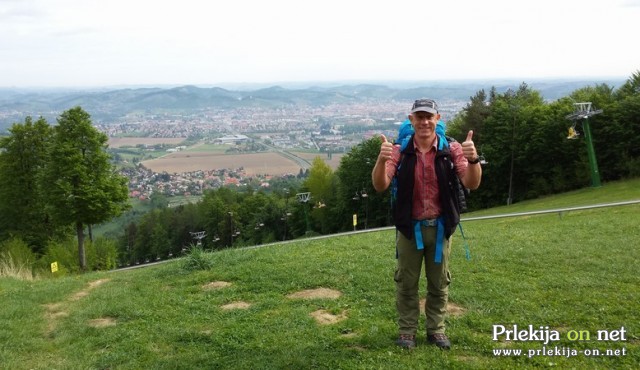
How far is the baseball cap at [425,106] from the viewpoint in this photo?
437cm

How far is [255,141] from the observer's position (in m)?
164

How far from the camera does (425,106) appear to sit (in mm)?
4398

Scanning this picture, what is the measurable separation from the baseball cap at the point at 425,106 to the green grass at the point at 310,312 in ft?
7.82

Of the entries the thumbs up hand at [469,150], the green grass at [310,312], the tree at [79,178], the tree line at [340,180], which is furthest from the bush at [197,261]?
the tree at [79,178]

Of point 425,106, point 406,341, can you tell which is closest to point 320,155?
point 406,341

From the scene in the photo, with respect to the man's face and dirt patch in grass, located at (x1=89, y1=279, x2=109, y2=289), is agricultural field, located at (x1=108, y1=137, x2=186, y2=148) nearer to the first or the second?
dirt patch in grass, located at (x1=89, y1=279, x2=109, y2=289)

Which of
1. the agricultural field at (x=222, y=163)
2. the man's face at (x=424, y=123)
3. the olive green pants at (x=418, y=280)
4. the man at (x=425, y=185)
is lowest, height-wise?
the agricultural field at (x=222, y=163)

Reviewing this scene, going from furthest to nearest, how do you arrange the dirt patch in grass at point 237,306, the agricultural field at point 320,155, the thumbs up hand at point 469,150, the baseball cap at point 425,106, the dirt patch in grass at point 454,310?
the agricultural field at point 320,155 → the dirt patch in grass at point 237,306 → the dirt patch in grass at point 454,310 → the baseball cap at point 425,106 → the thumbs up hand at point 469,150

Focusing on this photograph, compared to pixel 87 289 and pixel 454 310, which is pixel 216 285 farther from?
pixel 454 310

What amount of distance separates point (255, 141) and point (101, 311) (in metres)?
159

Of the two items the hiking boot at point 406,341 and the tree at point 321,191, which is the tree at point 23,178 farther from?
the hiking boot at point 406,341

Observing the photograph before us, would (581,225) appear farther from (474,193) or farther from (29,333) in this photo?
(474,193)

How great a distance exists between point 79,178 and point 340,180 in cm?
3068

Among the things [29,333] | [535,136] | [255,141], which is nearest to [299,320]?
[29,333]
